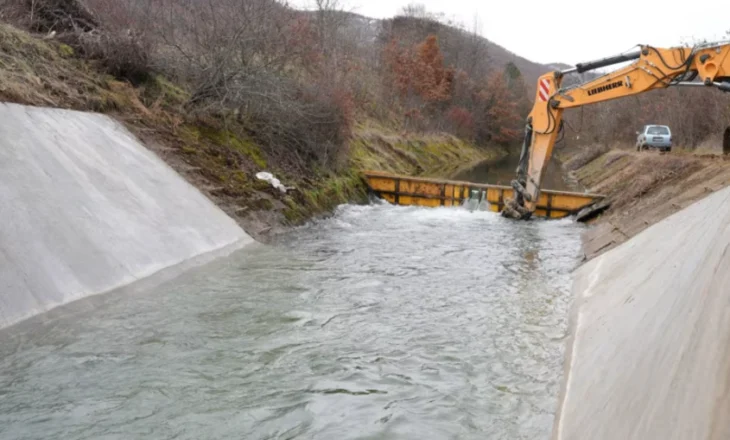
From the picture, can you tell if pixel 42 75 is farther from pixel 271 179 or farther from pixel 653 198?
pixel 653 198

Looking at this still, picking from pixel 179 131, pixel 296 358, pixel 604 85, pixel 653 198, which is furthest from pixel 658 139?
pixel 296 358

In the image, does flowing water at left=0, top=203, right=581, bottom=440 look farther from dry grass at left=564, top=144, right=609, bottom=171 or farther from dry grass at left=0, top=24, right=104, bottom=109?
dry grass at left=564, top=144, right=609, bottom=171

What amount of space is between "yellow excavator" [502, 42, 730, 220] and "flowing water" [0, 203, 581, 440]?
625cm

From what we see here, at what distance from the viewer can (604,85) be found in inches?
637

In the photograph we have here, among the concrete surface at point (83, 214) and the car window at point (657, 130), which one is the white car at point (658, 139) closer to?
the car window at point (657, 130)

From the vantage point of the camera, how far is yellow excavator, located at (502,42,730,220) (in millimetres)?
13250

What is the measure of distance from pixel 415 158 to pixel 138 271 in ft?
101

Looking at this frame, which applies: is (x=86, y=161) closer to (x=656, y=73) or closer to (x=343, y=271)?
(x=343, y=271)

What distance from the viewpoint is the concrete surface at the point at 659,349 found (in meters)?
3.31

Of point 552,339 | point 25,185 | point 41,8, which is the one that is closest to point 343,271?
point 552,339

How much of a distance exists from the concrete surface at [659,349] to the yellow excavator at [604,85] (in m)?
6.52

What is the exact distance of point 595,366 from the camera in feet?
18.7

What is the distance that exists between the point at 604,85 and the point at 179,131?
36.8 feet

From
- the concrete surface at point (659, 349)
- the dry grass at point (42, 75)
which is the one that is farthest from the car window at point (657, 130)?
the dry grass at point (42, 75)
